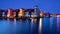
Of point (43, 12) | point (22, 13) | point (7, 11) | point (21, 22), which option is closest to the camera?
point (43, 12)

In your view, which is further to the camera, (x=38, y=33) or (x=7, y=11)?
(x=7, y=11)

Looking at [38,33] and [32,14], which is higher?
[32,14]

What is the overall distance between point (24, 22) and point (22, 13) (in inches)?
28.3

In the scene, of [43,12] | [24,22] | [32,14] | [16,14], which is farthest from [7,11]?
[24,22]

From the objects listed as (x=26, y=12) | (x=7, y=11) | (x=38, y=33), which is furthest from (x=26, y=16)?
(x=38, y=33)

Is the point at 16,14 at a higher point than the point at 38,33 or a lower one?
higher

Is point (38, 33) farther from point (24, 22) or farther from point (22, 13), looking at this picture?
point (24, 22)

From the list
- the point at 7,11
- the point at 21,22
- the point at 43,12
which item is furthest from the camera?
the point at 21,22

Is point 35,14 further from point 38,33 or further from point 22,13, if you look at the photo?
point 38,33

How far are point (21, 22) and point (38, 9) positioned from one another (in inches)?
49.7

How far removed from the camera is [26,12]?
3658 millimetres

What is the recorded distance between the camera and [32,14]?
370 cm

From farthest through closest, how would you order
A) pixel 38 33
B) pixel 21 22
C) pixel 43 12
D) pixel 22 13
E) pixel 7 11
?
pixel 21 22
pixel 22 13
pixel 7 11
pixel 43 12
pixel 38 33

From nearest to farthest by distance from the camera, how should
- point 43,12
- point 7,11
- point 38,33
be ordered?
point 38,33 → point 43,12 → point 7,11
